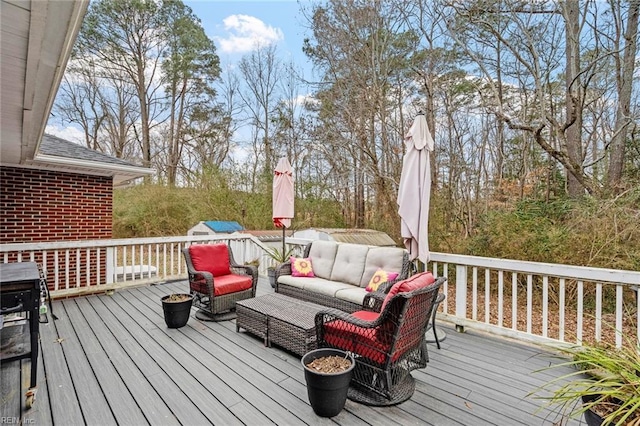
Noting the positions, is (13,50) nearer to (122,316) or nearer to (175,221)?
(122,316)

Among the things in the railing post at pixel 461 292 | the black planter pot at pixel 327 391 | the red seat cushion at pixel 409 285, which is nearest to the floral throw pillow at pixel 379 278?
the railing post at pixel 461 292

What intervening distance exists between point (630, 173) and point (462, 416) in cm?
723

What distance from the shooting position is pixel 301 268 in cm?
486

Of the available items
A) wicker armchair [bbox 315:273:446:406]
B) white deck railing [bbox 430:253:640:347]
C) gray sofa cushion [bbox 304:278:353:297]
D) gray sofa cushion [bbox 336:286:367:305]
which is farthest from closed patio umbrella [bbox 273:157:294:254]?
wicker armchair [bbox 315:273:446:406]

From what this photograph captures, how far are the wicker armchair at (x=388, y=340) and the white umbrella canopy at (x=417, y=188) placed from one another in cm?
94

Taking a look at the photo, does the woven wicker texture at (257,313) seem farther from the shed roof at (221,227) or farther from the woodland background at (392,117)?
the shed roof at (221,227)

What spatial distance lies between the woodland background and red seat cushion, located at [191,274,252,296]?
3.45m

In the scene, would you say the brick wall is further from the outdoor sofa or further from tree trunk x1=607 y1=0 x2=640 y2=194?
tree trunk x1=607 y1=0 x2=640 y2=194

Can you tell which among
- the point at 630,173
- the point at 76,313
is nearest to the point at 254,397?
the point at 76,313

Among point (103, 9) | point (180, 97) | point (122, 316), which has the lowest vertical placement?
point (122, 316)

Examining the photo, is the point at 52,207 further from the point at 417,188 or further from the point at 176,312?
the point at 417,188

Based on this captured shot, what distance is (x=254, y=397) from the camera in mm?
2510

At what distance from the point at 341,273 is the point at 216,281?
72.4 inches

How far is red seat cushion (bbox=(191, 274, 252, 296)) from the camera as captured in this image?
4.38m
